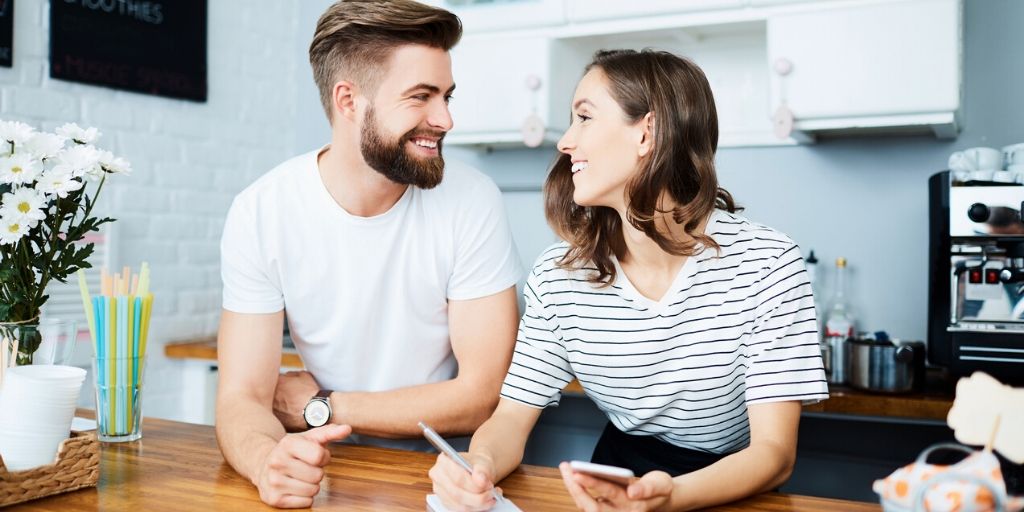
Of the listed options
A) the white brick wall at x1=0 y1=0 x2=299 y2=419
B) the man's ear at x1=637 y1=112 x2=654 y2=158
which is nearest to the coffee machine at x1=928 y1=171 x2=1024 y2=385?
the man's ear at x1=637 y1=112 x2=654 y2=158

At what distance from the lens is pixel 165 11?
9.07 ft

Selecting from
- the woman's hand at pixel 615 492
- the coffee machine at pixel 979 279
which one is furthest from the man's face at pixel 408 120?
the coffee machine at pixel 979 279

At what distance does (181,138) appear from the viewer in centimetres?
284

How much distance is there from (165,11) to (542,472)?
2.19 meters

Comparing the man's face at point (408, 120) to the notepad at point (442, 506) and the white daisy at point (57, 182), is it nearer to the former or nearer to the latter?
the white daisy at point (57, 182)

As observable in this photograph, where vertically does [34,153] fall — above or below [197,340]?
above

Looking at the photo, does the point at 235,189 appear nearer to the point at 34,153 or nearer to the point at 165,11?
the point at 165,11

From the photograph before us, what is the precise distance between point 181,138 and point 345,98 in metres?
1.33

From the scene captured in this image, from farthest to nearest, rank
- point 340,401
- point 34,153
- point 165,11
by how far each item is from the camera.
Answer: point 165,11 → point 340,401 → point 34,153

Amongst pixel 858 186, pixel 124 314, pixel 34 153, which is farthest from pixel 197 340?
pixel 858 186

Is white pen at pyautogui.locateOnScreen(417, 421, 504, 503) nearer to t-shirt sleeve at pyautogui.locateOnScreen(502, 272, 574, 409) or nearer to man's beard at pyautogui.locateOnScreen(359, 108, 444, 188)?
t-shirt sleeve at pyautogui.locateOnScreen(502, 272, 574, 409)

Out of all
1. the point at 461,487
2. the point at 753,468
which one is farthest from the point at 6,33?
the point at 753,468

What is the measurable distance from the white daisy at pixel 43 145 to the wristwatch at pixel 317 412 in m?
0.62

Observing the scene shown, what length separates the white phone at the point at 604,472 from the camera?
0.95 meters
